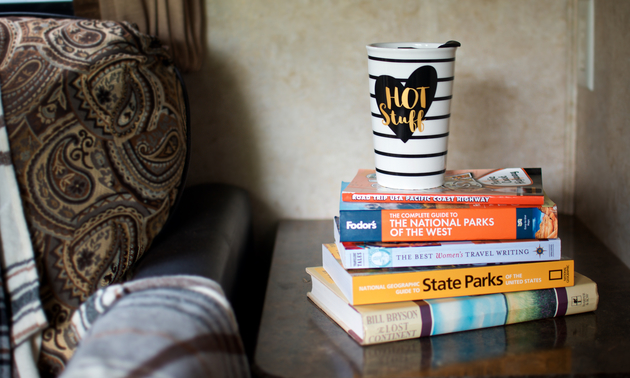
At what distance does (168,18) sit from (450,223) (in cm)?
77

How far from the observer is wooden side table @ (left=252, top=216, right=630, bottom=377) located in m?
0.59

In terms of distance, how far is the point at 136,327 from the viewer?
0.53 meters

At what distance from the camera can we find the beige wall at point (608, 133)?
2.98 ft

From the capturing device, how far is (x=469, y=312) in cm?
67

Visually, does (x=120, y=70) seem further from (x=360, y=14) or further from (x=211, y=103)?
(x=360, y=14)

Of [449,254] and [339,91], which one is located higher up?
[339,91]

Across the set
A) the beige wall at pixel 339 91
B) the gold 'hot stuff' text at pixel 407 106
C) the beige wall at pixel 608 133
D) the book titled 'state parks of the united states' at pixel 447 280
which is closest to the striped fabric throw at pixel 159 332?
the book titled 'state parks of the united states' at pixel 447 280

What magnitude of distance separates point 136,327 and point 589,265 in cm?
78

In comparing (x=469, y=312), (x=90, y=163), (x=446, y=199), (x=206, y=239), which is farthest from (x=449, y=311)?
(x=90, y=163)

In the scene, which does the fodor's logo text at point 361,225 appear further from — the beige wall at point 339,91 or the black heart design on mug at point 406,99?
the beige wall at point 339,91

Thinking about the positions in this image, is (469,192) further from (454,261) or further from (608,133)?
(608,133)

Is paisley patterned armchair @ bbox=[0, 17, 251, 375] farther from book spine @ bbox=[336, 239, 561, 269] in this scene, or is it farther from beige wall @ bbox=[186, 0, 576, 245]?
beige wall @ bbox=[186, 0, 576, 245]

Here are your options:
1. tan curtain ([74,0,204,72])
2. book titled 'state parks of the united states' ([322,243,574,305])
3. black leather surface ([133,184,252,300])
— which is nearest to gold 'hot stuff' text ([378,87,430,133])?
book titled 'state parks of the united states' ([322,243,574,305])

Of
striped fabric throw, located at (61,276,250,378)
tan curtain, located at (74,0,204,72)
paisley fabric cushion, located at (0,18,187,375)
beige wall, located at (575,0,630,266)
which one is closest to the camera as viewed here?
striped fabric throw, located at (61,276,250,378)
